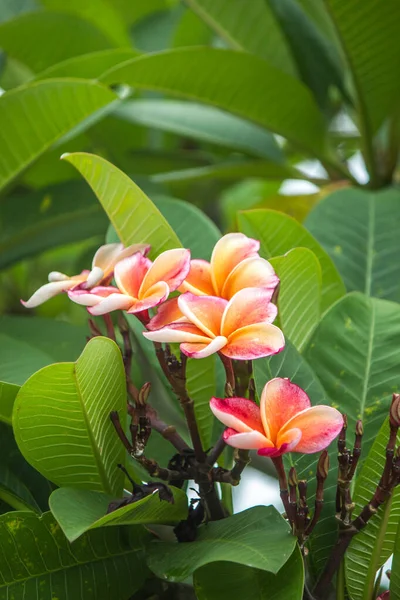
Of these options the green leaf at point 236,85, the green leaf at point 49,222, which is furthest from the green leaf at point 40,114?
the green leaf at point 49,222

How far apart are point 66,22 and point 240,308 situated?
3.08 ft

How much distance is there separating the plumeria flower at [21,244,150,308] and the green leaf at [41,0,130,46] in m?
1.05

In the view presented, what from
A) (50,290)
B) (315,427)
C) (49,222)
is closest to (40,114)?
(49,222)

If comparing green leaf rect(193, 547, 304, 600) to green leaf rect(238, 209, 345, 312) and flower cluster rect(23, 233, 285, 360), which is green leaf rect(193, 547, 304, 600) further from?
green leaf rect(238, 209, 345, 312)

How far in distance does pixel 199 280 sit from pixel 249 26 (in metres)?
0.83

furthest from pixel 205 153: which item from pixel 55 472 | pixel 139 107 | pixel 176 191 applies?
pixel 55 472

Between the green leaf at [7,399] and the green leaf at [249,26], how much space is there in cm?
84

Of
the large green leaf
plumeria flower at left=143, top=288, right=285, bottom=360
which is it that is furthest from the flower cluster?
the large green leaf

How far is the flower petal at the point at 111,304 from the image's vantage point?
25.2 inches

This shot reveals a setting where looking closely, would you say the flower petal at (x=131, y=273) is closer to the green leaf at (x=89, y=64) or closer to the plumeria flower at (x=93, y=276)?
the plumeria flower at (x=93, y=276)

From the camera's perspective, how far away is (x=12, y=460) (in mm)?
842

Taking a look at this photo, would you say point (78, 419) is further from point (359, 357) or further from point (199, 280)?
point (359, 357)

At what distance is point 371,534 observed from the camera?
2.25ft

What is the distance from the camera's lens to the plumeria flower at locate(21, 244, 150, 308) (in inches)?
27.9
